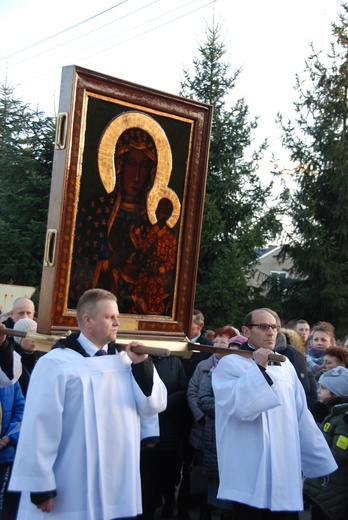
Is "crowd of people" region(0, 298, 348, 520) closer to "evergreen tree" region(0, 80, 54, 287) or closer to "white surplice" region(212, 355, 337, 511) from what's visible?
"white surplice" region(212, 355, 337, 511)

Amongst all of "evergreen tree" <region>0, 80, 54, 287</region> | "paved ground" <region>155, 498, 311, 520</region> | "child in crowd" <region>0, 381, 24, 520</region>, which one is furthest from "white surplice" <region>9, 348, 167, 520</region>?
"evergreen tree" <region>0, 80, 54, 287</region>

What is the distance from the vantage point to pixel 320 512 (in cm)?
557

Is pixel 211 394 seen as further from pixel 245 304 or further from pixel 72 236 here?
pixel 245 304

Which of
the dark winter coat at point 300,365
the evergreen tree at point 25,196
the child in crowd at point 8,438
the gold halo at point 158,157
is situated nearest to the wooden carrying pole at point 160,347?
the gold halo at point 158,157

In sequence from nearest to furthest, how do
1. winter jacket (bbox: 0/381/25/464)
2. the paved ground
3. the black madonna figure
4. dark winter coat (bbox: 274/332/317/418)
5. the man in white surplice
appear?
1. the man in white surplice
2. the black madonna figure
3. winter jacket (bbox: 0/381/25/464)
4. dark winter coat (bbox: 274/332/317/418)
5. the paved ground

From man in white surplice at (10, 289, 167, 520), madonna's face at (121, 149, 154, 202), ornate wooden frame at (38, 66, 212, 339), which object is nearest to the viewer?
man in white surplice at (10, 289, 167, 520)

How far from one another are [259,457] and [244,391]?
507 mm

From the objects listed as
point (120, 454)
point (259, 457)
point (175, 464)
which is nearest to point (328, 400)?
point (259, 457)

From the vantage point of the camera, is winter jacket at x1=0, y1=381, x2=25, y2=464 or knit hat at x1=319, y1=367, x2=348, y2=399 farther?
knit hat at x1=319, y1=367, x2=348, y2=399

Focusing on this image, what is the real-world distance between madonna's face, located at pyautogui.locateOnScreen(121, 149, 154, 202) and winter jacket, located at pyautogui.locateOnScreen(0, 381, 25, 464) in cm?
181

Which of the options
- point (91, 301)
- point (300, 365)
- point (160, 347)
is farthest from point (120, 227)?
point (300, 365)

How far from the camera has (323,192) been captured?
59.2ft

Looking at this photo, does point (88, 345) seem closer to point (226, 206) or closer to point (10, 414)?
point (10, 414)

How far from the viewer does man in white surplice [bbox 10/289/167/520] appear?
379 cm
